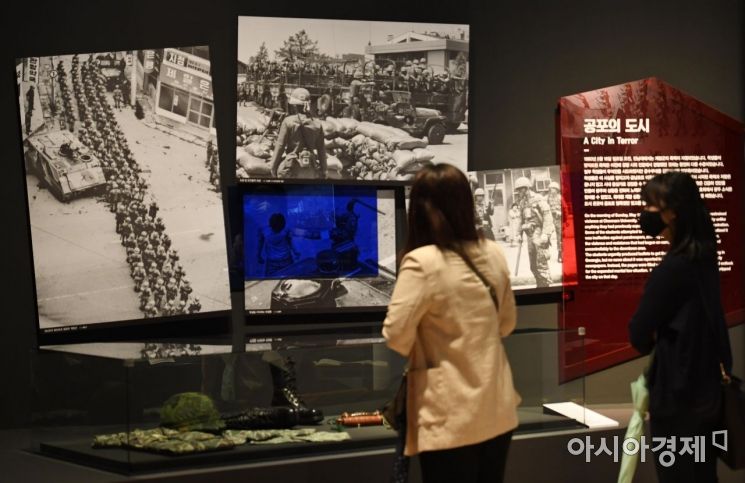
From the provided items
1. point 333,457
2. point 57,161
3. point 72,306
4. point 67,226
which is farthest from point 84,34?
point 333,457

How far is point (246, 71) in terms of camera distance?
616 cm

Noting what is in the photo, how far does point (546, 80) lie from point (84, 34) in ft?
10.1

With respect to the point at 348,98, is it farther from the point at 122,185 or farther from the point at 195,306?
the point at 195,306

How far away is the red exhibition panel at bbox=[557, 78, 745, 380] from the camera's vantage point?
6.81 meters

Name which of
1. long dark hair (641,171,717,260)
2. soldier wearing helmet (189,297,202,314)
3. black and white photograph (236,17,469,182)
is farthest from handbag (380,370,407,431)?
black and white photograph (236,17,469,182)

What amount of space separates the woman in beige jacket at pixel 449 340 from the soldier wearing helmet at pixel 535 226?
323cm

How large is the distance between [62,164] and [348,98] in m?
1.82

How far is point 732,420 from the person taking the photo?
388 centimetres

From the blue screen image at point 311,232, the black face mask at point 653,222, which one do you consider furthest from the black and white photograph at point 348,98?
the black face mask at point 653,222

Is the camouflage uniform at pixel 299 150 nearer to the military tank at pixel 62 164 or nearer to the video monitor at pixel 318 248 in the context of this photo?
the video monitor at pixel 318 248

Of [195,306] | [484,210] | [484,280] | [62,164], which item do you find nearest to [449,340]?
[484,280]

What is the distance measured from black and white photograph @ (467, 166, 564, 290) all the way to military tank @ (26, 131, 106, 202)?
8.30 feet

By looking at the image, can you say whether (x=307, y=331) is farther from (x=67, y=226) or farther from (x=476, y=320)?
(x=476, y=320)

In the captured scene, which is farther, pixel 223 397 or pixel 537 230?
pixel 537 230
